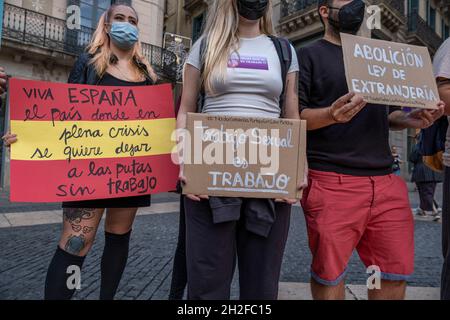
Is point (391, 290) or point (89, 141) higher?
point (89, 141)

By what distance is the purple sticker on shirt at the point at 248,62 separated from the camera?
1488 millimetres

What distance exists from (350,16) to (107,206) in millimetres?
1578

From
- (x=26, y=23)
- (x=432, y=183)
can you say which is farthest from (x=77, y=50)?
(x=432, y=183)

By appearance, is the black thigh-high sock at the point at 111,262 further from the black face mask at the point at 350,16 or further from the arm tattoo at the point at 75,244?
the black face mask at the point at 350,16

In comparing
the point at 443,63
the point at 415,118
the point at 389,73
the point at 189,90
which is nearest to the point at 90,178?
the point at 189,90

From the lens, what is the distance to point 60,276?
1.75 metres

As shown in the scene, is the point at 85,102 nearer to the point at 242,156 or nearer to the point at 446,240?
the point at 242,156

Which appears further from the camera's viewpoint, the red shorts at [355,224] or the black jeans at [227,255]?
the red shorts at [355,224]

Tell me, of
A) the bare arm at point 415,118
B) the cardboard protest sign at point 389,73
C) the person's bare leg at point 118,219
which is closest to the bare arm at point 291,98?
the cardboard protest sign at point 389,73

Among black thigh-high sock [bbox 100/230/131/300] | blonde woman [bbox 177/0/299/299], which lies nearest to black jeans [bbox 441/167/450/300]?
blonde woman [bbox 177/0/299/299]

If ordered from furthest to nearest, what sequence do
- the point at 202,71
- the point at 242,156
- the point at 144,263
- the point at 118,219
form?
the point at 144,263 → the point at 118,219 → the point at 202,71 → the point at 242,156

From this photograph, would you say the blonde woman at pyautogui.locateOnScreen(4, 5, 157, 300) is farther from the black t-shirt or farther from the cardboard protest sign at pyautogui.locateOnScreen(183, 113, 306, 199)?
the black t-shirt

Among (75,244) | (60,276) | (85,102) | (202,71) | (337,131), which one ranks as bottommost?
(60,276)

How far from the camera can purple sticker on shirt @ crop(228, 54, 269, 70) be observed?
58.6 inches
